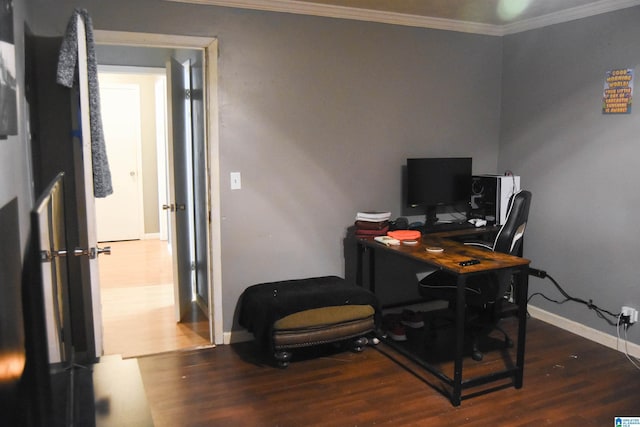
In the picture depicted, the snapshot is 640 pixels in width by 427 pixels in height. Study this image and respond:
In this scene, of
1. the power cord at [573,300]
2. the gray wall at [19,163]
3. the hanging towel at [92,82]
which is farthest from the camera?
the power cord at [573,300]

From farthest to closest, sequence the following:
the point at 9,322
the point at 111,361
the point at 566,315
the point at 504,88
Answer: the point at 504,88, the point at 566,315, the point at 111,361, the point at 9,322

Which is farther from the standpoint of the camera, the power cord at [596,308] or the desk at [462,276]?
the power cord at [596,308]

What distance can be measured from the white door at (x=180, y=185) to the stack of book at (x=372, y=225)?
1.39 meters

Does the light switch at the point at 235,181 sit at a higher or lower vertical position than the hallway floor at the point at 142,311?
higher

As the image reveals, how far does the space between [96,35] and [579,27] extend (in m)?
3.18

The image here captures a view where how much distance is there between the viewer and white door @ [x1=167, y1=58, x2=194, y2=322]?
397 cm

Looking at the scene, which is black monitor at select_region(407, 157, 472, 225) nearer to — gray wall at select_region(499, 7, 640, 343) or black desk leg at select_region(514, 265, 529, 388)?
gray wall at select_region(499, 7, 640, 343)

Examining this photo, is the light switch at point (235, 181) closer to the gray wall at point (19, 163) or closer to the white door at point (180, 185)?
the white door at point (180, 185)

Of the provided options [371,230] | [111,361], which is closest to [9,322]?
[111,361]

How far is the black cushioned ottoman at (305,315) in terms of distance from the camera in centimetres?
324

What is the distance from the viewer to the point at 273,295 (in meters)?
3.40

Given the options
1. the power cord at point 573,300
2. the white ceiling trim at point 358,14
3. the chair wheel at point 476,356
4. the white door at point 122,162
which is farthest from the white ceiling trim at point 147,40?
the white door at point 122,162

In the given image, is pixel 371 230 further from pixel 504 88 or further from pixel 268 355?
pixel 504 88

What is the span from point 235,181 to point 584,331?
2.67 m
